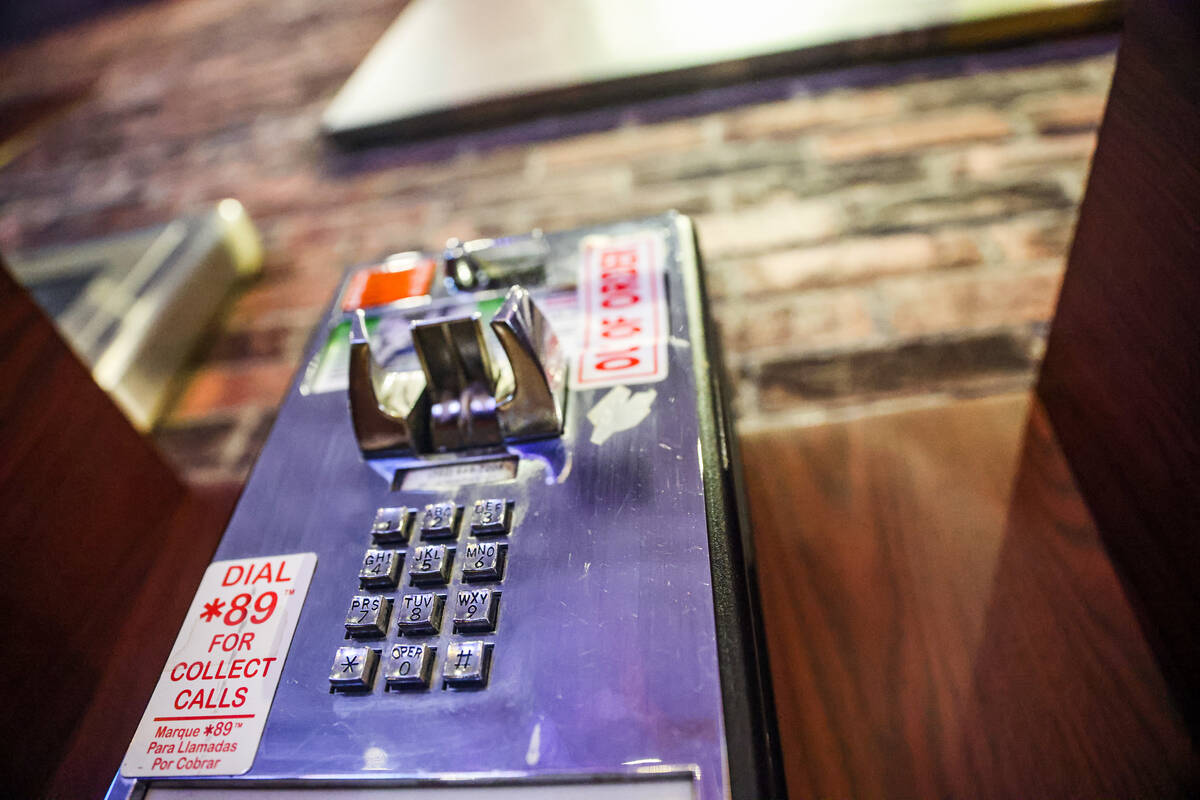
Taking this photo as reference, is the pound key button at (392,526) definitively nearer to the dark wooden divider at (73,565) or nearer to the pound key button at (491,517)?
the pound key button at (491,517)

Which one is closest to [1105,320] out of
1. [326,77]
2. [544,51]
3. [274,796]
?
[274,796]

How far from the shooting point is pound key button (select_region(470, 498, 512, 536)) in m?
0.43

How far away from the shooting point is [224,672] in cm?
42

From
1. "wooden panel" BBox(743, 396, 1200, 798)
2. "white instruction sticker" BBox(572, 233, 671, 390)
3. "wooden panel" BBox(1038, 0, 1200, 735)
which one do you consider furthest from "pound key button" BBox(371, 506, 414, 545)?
"wooden panel" BBox(1038, 0, 1200, 735)

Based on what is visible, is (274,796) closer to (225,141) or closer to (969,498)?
(969,498)

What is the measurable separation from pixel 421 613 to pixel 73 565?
1.06 ft

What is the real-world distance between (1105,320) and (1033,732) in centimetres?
28

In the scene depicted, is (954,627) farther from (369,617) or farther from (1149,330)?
(369,617)

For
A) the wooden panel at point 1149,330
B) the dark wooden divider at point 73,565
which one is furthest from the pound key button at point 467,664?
the wooden panel at point 1149,330

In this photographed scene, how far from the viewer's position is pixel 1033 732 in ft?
1.51

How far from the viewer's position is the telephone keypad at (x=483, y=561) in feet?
1.34

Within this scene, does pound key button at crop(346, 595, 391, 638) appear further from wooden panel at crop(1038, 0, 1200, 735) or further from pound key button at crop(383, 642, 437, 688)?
wooden panel at crop(1038, 0, 1200, 735)

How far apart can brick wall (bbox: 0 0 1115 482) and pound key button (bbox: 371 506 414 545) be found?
35cm

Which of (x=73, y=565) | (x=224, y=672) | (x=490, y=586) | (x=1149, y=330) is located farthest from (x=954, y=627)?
(x=73, y=565)
